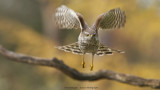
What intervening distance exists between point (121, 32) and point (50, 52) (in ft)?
5.89

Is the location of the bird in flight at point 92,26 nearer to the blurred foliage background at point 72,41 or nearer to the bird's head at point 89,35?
the bird's head at point 89,35

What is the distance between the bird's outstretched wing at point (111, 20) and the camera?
4362 mm

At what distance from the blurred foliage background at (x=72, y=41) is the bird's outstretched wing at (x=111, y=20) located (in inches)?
134

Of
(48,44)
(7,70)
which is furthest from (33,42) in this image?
(7,70)

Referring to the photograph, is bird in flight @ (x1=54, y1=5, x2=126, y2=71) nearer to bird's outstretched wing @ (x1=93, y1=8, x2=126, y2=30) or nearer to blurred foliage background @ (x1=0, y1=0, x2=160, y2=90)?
bird's outstretched wing @ (x1=93, y1=8, x2=126, y2=30)

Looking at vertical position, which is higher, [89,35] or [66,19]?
[66,19]

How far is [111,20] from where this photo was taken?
448 centimetres

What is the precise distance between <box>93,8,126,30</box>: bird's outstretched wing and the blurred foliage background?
341cm

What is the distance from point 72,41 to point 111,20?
5694 millimetres

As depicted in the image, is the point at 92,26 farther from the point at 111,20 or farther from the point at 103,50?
the point at 103,50

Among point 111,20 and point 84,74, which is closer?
point 111,20

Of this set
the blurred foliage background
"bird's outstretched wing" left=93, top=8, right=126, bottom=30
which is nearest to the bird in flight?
"bird's outstretched wing" left=93, top=8, right=126, bottom=30

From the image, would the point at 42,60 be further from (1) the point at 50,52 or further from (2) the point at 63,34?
(2) the point at 63,34

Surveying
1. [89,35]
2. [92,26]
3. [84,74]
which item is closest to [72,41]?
[84,74]
